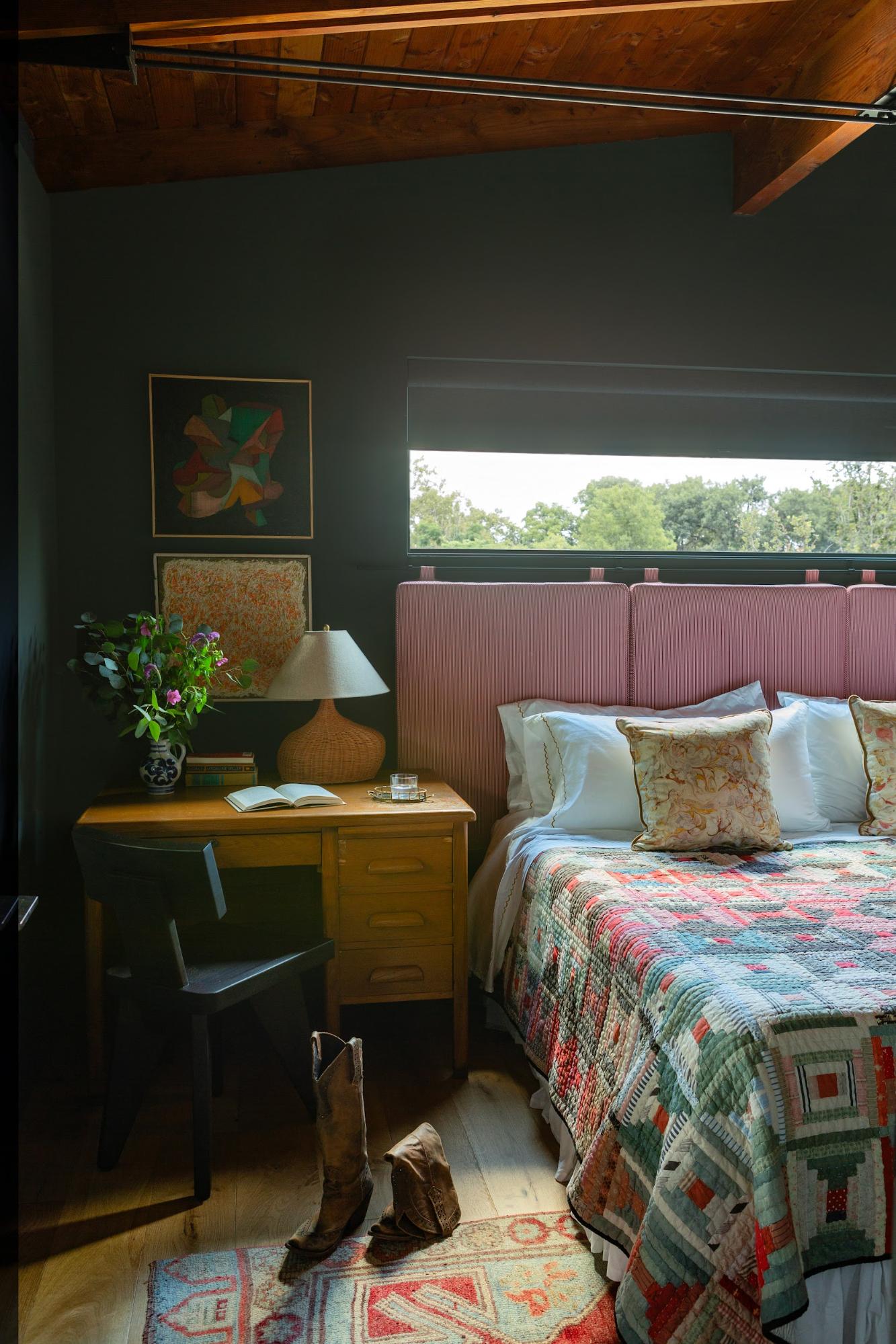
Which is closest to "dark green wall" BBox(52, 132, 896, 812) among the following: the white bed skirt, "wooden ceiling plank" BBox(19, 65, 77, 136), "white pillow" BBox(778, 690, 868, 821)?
"wooden ceiling plank" BBox(19, 65, 77, 136)

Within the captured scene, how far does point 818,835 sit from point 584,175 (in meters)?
2.37

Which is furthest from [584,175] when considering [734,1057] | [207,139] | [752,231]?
[734,1057]

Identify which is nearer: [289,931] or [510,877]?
[289,931]

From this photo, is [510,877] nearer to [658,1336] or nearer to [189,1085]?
[189,1085]

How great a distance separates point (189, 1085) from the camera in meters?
2.78

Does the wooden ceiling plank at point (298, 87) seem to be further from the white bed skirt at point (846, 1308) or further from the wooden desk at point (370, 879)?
the white bed skirt at point (846, 1308)

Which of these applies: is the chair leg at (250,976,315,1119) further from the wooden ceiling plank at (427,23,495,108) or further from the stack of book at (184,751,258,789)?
the wooden ceiling plank at (427,23,495,108)

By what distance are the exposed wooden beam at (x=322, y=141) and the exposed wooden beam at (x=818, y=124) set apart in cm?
24

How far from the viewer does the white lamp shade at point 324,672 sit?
10.0ft

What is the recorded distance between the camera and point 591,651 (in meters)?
3.50

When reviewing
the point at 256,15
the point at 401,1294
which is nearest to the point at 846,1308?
the point at 401,1294

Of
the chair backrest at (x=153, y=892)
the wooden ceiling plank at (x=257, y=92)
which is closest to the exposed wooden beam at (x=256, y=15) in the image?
the wooden ceiling plank at (x=257, y=92)

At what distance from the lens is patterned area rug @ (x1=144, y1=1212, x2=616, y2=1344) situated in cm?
179

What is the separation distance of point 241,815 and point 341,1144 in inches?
36.4
